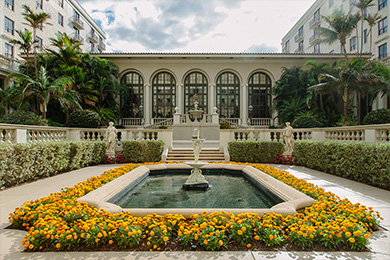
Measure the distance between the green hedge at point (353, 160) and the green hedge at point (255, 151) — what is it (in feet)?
5.29

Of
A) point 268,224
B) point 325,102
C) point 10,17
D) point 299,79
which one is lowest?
point 268,224

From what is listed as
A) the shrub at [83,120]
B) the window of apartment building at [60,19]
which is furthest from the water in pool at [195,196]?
the window of apartment building at [60,19]

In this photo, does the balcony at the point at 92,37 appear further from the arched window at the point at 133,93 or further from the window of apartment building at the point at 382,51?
the window of apartment building at the point at 382,51

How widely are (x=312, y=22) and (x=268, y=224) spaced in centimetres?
4123

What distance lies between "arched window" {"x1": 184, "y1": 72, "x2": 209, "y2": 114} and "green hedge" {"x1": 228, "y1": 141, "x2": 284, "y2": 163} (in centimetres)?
1443

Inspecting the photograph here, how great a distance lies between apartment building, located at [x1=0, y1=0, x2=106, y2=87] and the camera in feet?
78.9

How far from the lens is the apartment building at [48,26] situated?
24.0 meters

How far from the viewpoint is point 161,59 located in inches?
1006

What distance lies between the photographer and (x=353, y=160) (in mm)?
7703

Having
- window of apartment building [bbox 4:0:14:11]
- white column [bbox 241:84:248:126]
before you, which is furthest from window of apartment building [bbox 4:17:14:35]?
white column [bbox 241:84:248:126]

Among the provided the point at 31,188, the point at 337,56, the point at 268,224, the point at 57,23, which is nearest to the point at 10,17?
the point at 57,23

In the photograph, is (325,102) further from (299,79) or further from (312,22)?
(312,22)

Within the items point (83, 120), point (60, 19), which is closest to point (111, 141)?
point (83, 120)

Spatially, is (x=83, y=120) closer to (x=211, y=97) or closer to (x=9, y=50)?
(x=211, y=97)
